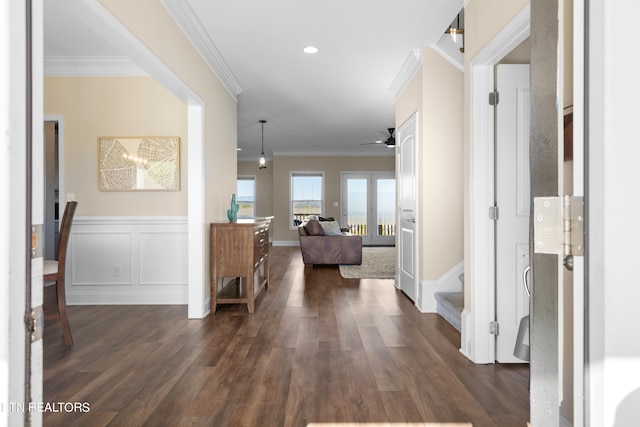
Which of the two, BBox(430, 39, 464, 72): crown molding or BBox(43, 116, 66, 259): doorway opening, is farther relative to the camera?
BBox(43, 116, 66, 259): doorway opening

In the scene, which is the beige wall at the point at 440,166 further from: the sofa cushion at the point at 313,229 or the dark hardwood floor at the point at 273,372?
the sofa cushion at the point at 313,229

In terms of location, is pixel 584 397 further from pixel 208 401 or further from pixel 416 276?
pixel 416 276

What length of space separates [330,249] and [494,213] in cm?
430

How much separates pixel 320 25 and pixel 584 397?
339cm

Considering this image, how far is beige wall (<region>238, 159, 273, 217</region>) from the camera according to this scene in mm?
11414

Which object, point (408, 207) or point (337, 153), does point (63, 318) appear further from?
point (337, 153)

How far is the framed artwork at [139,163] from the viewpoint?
3908mm

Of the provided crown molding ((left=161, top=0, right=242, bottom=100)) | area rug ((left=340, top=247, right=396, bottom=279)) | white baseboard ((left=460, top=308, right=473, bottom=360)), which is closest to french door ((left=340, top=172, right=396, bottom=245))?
area rug ((left=340, top=247, right=396, bottom=279))

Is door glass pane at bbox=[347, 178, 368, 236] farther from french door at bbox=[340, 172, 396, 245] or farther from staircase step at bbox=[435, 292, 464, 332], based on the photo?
staircase step at bbox=[435, 292, 464, 332]

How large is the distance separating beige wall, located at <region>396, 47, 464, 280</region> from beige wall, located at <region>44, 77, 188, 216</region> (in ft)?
8.46

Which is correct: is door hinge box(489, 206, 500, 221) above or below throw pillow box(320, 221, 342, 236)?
above

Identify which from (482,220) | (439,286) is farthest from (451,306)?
(482,220)

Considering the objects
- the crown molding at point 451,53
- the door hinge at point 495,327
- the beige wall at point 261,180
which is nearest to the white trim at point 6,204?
the door hinge at point 495,327

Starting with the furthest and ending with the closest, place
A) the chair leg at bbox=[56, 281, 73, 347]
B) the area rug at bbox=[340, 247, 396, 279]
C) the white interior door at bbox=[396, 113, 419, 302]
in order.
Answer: the area rug at bbox=[340, 247, 396, 279] → the white interior door at bbox=[396, 113, 419, 302] → the chair leg at bbox=[56, 281, 73, 347]
